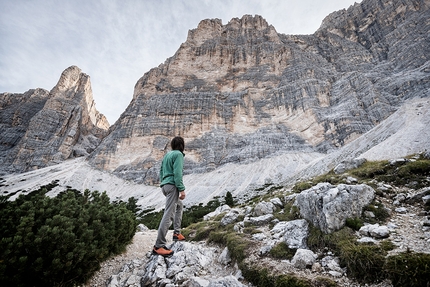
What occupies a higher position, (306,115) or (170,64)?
(170,64)

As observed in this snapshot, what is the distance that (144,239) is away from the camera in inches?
400

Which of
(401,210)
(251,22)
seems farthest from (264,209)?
(251,22)

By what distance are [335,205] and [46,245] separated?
272 inches

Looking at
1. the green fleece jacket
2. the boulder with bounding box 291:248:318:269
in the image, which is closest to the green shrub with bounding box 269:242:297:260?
the boulder with bounding box 291:248:318:269

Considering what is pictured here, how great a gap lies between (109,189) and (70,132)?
57.9 m

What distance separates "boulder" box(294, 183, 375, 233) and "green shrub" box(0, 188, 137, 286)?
6057 millimetres

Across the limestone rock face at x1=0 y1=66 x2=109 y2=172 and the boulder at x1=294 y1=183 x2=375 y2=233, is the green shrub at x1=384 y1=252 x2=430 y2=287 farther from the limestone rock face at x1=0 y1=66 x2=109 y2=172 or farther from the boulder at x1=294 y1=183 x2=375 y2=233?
the limestone rock face at x1=0 y1=66 x2=109 y2=172

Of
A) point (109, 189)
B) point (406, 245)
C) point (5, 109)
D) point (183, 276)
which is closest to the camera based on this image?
point (406, 245)

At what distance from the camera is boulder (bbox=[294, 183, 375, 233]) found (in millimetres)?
5371

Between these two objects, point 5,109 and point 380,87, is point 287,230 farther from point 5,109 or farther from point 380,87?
point 5,109

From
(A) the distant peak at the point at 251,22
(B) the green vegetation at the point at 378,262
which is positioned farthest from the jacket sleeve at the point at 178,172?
(A) the distant peak at the point at 251,22

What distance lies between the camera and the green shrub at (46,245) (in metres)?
4.10

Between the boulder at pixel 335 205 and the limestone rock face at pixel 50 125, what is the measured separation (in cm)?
11182

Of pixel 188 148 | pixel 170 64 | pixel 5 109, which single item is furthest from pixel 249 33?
pixel 5 109
